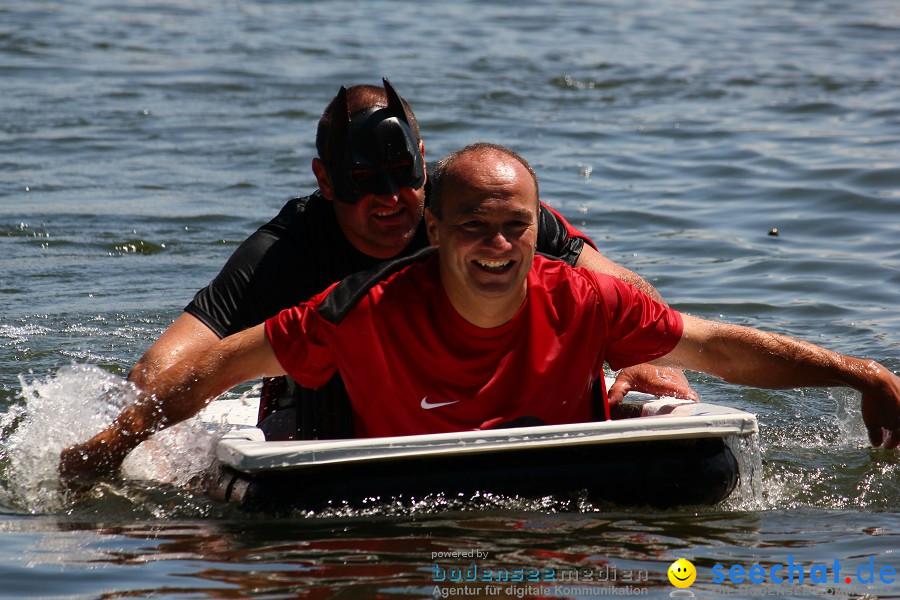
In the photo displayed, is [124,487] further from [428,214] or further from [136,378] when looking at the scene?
[428,214]

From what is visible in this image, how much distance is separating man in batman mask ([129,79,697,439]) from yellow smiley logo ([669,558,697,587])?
125 cm

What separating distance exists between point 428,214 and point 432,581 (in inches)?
48.8

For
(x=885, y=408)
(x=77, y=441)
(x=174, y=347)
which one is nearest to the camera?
(x=885, y=408)

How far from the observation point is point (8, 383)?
660 cm

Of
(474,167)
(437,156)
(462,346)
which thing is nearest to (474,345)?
(462,346)

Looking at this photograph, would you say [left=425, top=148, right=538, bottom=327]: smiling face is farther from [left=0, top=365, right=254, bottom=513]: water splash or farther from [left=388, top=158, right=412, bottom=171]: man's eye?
[left=0, top=365, right=254, bottom=513]: water splash

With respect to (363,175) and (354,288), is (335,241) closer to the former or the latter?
(363,175)

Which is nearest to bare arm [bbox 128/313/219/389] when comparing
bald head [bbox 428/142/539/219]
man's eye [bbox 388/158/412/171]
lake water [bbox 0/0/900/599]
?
lake water [bbox 0/0/900/599]

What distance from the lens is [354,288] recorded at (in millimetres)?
4355

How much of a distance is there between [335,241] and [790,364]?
1.89m

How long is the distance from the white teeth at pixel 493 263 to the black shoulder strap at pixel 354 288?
339 millimetres

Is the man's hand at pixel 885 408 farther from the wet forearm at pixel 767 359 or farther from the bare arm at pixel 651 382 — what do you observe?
the bare arm at pixel 651 382

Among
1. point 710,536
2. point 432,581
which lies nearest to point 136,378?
point 432,581

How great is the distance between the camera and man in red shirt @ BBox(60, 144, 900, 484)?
4277mm
